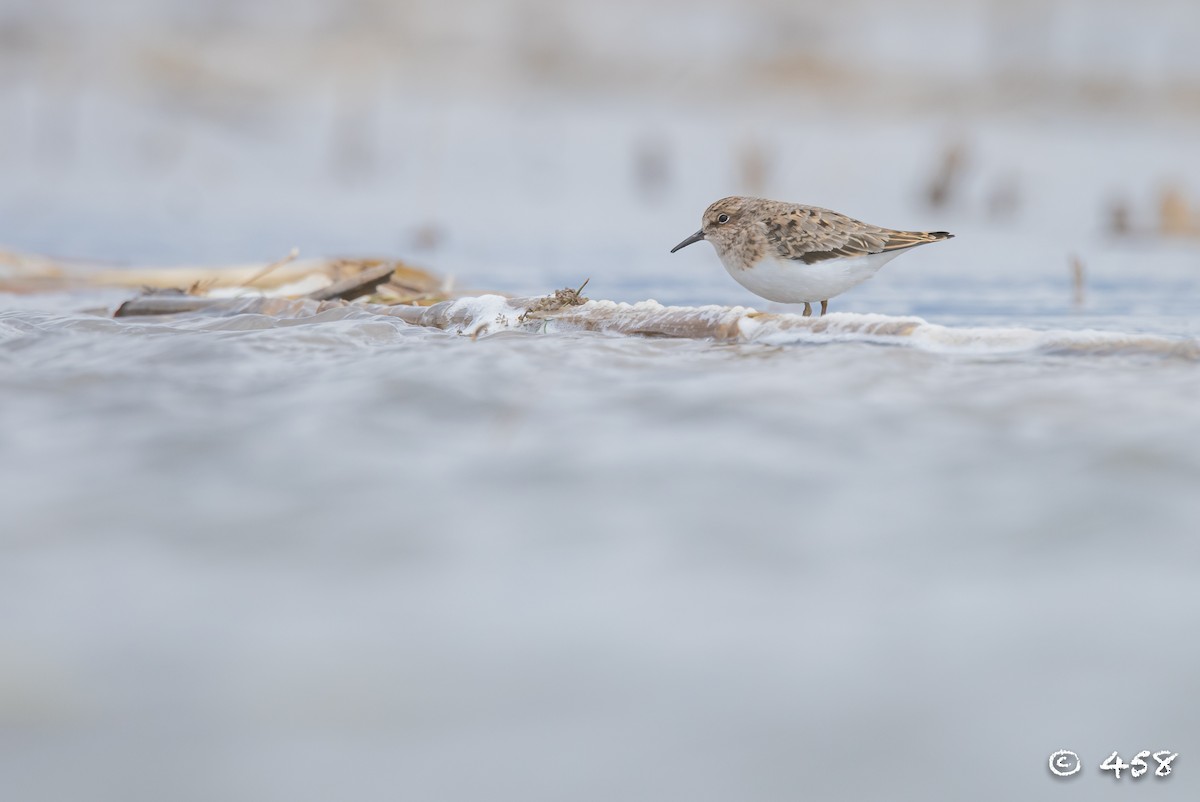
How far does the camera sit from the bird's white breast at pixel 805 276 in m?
7.65

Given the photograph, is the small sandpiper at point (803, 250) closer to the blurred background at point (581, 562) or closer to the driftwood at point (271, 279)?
the blurred background at point (581, 562)

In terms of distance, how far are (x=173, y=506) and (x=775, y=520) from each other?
1.87 meters

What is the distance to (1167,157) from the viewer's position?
84.1 ft

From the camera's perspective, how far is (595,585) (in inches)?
137

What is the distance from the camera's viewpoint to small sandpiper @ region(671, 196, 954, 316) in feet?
25.2

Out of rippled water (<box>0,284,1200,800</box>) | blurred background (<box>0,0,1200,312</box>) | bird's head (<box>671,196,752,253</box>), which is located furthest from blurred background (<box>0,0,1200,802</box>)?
blurred background (<box>0,0,1200,312</box>)

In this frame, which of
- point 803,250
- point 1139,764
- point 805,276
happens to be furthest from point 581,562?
point 803,250

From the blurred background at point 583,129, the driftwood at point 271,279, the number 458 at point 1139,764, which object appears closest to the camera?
the number 458 at point 1139,764

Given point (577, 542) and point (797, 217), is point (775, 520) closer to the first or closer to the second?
point (577, 542)

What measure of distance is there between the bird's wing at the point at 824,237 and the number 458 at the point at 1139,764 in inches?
201

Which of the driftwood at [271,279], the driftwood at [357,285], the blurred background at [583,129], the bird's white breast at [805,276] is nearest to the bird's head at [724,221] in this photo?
the bird's white breast at [805,276]

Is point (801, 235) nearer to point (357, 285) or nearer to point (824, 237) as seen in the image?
point (824, 237)

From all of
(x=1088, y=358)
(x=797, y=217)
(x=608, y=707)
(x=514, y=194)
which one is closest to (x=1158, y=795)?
(x=608, y=707)

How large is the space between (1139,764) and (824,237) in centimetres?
525
